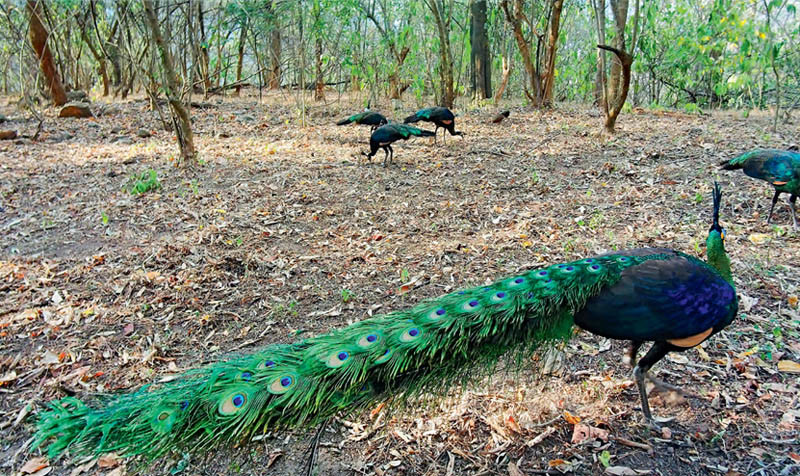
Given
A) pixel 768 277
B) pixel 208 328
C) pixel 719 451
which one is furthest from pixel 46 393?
pixel 768 277

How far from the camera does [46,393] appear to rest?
3312 millimetres

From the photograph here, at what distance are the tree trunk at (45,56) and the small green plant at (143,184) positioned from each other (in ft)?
23.9

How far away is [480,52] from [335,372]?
12.7m

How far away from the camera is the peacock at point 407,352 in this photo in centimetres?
183

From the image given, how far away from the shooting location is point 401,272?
15.4 feet

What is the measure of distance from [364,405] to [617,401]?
5.88ft

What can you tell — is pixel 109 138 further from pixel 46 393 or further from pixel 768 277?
pixel 768 277

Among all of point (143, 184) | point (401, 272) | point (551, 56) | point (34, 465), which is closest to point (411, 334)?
point (34, 465)

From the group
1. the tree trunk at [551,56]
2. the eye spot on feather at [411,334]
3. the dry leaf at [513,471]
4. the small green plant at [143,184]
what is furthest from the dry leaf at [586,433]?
the tree trunk at [551,56]

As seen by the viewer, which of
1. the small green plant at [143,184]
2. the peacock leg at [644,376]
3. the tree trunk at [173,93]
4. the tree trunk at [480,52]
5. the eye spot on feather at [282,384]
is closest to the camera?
the eye spot on feather at [282,384]

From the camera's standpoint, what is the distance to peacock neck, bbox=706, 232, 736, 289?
2.78m

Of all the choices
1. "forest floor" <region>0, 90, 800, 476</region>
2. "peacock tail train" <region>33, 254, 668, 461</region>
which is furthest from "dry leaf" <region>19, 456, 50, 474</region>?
"peacock tail train" <region>33, 254, 668, 461</region>

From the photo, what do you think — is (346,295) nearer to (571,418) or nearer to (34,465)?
(571,418)

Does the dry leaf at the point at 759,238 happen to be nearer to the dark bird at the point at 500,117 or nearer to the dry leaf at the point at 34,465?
the dry leaf at the point at 34,465
